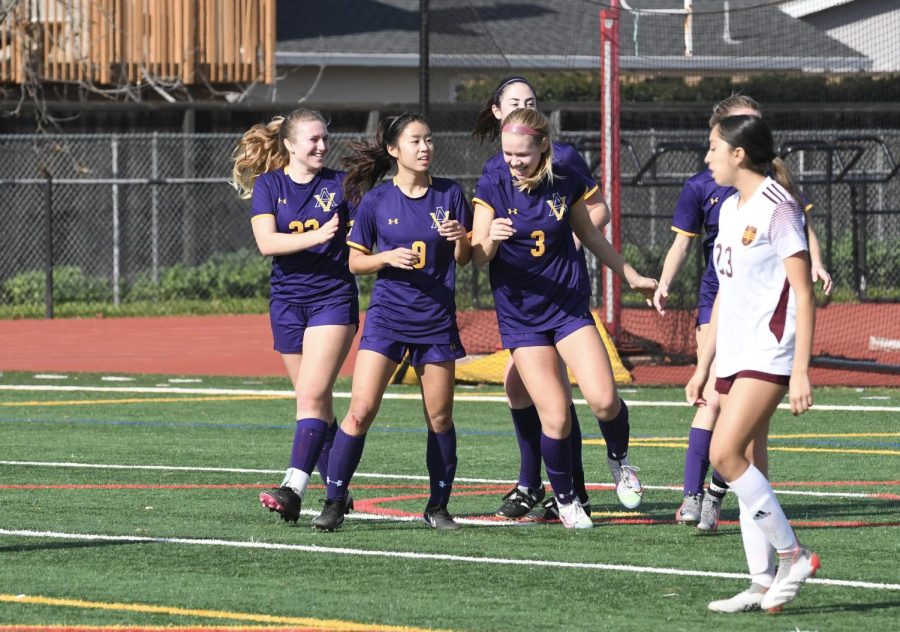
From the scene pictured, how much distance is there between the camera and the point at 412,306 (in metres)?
8.28

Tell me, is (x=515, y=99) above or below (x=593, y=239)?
above

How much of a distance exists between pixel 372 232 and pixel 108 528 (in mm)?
1913

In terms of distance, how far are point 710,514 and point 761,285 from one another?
6.57ft

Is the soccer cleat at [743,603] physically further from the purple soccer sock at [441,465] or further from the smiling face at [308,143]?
the smiling face at [308,143]

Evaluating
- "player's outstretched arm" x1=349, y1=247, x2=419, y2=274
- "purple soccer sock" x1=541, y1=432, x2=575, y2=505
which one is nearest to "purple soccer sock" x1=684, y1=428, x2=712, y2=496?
"purple soccer sock" x1=541, y1=432, x2=575, y2=505

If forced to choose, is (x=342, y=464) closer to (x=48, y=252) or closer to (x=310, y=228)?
(x=310, y=228)

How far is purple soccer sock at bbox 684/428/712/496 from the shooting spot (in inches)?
330

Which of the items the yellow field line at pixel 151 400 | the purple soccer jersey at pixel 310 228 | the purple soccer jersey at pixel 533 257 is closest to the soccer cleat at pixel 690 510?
the purple soccer jersey at pixel 533 257

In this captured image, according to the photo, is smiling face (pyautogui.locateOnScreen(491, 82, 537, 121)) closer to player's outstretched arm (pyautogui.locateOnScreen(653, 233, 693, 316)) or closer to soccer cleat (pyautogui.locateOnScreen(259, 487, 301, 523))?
player's outstretched arm (pyautogui.locateOnScreen(653, 233, 693, 316))

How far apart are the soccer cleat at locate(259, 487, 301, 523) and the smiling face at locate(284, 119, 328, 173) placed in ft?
5.43

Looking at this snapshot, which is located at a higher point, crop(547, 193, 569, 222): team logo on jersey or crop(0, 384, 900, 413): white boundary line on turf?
crop(547, 193, 569, 222): team logo on jersey

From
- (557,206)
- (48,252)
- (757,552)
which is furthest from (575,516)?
(48,252)

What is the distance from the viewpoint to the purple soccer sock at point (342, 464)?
832 cm

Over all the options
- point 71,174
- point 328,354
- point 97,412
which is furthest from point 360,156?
point 71,174
